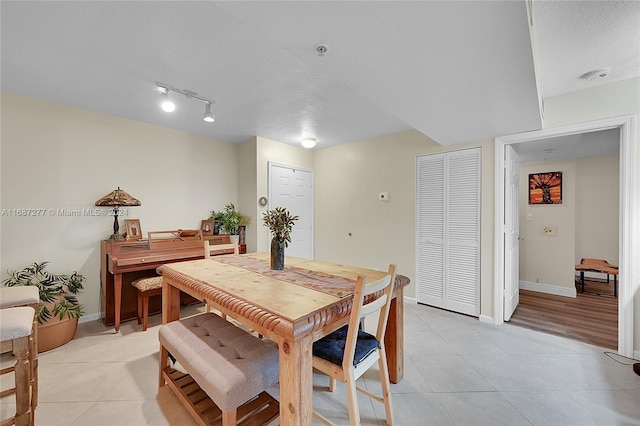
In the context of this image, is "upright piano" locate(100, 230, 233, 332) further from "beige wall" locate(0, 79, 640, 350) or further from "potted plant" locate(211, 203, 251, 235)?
"potted plant" locate(211, 203, 251, 235)

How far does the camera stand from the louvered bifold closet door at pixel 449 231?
3092 millimetres

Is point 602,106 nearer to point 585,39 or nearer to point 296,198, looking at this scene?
point 585,39

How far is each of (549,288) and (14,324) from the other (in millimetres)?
6026

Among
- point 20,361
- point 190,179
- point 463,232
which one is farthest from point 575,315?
point 190,179

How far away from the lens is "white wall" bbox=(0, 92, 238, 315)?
2.53 meters

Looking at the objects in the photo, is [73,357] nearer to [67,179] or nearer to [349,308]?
[67,179]

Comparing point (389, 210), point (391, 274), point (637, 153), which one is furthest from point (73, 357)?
point (637, 153)

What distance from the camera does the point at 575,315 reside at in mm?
3189

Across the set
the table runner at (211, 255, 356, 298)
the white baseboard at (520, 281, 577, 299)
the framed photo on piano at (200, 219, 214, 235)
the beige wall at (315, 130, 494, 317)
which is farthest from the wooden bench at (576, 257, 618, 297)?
the framed photo on piano at (200, 219, 214, 235)

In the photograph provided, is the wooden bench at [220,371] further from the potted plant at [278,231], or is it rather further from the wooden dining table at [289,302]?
the potted plant at [278,231]

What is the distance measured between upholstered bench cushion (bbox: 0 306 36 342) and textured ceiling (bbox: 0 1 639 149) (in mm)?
1729

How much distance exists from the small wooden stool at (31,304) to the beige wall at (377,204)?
11.2 feet

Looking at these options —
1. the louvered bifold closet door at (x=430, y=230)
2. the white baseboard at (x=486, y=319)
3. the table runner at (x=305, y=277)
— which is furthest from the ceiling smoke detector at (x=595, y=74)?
the table runner at (x=305, y=277)

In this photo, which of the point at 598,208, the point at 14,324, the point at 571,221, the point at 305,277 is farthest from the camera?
the point at 598,208
